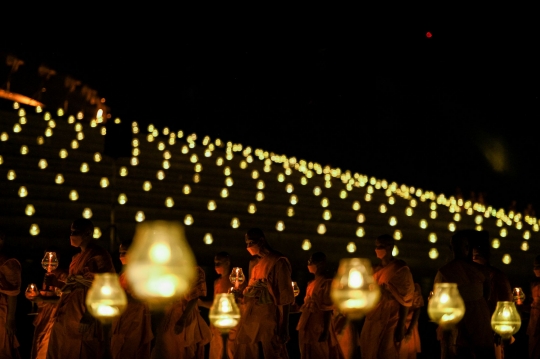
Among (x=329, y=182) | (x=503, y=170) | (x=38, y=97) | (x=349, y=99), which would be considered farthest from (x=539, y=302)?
(x=38, y=97)

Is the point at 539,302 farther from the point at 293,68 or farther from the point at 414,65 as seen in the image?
the point at 293,68

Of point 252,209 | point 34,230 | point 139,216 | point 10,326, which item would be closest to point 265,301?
point 10,326

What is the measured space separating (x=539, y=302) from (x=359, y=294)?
5.79 m

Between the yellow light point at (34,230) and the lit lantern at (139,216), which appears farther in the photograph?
the lit lantern at (139,216)

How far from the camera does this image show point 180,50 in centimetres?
1919

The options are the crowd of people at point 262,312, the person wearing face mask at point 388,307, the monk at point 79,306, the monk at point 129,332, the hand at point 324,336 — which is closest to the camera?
the crowd of people at point 262,312

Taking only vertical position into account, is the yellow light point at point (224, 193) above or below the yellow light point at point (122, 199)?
above

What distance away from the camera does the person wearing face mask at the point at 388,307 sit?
8.15 meters

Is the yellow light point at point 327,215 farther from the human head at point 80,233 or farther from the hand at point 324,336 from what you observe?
the human head at point 80,233

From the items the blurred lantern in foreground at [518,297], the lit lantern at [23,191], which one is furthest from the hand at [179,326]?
the lit lantern at [23,191]

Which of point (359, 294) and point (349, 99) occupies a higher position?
point (349, 99)

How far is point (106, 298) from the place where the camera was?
4703 mm

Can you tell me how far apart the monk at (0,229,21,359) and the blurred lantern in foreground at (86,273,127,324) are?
3339 mm

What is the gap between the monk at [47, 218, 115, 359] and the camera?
7125 mm
